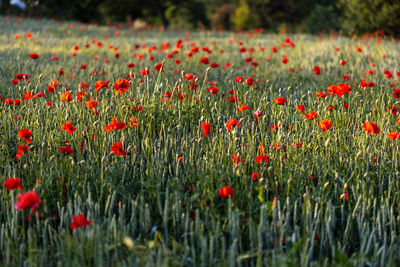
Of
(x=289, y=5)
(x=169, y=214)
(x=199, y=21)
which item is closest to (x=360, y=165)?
(x=169, y=214)

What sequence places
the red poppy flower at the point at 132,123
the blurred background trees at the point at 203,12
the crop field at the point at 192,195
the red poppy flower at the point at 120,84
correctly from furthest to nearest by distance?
the blurred background trees at the point at 203,12 → the red poppy flower at the point at 120,84 → the red poppy flower at the point at 132,123 → the crop field at the point at 192,195

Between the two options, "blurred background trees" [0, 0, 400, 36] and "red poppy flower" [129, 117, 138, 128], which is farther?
"blurred background trees" [0, 0, 400, 36]

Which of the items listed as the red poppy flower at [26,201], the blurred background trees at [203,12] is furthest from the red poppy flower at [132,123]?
the blurred background trees at [203,12]

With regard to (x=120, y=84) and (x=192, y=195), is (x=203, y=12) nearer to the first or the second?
(x=120, y=84)

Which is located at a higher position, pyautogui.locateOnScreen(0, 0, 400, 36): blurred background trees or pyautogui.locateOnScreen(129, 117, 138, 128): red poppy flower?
pyautogui.locateOnScreen(0, 0, 400, 36): blurred background trees

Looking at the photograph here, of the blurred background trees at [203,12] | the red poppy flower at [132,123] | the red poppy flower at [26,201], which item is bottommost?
the red poppy flower at [26,201]

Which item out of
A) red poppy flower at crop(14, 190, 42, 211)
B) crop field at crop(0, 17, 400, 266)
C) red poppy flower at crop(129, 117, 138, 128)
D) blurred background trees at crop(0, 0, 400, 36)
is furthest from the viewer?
blurred background trees at crop(0, 0, 400, 36)

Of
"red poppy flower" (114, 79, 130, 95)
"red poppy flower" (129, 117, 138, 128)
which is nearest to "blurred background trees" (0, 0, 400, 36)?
"red poppy flower" (114, 79, 130, 95)

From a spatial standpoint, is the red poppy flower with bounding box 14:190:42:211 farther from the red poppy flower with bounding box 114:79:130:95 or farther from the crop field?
the red poppy flower with bounding box 114:79:130:95

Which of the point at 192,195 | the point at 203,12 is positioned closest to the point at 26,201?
the point at 192,195

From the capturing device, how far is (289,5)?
25.5 meters

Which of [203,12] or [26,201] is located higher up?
[203,12]

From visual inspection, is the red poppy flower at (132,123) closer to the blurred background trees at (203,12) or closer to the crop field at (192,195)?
the crop field at (192,195)

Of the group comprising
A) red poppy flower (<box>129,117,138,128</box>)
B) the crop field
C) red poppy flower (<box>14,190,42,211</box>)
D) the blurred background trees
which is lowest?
the crop field
